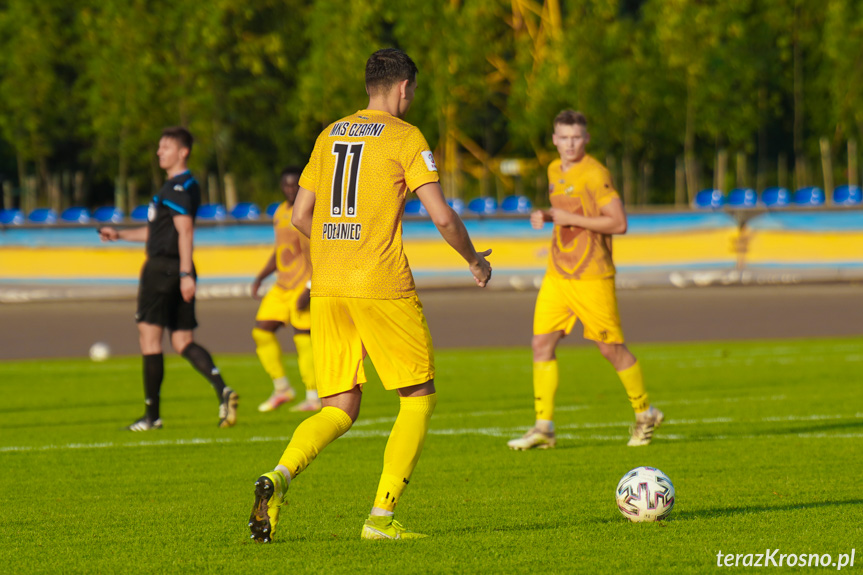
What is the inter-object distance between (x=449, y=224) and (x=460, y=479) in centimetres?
257

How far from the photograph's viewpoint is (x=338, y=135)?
5.84m

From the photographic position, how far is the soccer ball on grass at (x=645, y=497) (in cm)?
615

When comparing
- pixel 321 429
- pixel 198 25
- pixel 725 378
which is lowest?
pixel 725 378

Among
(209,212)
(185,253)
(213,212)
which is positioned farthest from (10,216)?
(185,253)

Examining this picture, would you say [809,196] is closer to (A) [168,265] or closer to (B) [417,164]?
(A) [168,265]

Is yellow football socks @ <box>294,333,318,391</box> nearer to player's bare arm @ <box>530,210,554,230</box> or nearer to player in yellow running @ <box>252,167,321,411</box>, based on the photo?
player in yellow running @ <box>252,167,321,411</box>

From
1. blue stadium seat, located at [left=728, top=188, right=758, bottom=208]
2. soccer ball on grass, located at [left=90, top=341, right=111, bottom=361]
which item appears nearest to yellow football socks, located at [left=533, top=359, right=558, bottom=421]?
soccer ball on grass, located at [left=90, top=341, right=111, bottom=361]

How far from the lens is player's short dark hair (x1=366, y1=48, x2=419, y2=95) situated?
5816 millimetres

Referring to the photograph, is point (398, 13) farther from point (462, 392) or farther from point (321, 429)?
point (321, 429)

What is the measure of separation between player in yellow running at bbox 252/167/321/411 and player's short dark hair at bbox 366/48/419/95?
5735mm

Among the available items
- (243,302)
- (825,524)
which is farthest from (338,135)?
(243,302)

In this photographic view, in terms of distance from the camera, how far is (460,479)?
7.71 metres

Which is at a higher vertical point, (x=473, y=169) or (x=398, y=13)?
(x=398, y=13)

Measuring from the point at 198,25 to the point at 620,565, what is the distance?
103 ft
